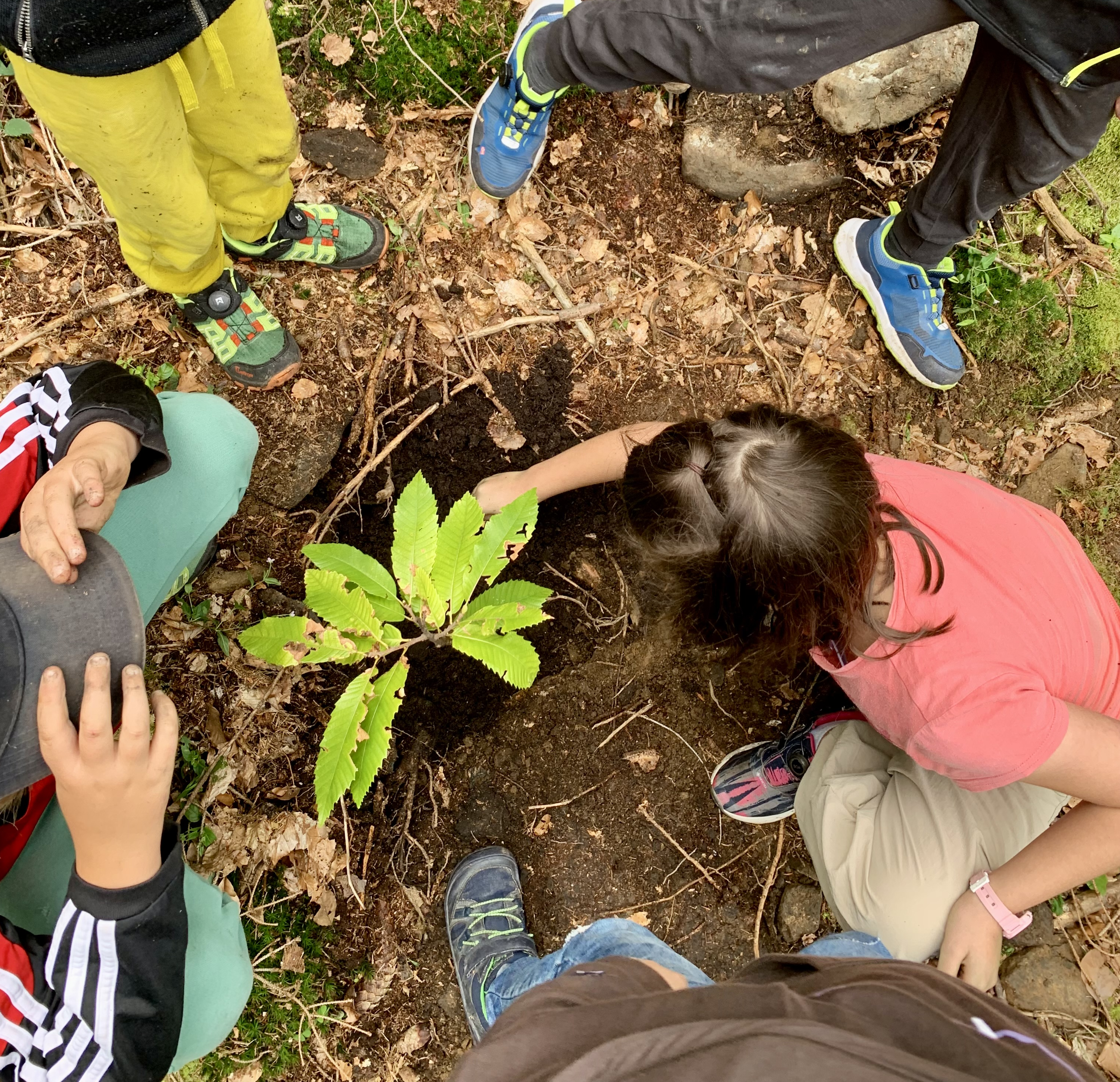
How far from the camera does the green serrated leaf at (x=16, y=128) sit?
271cm

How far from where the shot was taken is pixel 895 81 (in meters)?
3.12

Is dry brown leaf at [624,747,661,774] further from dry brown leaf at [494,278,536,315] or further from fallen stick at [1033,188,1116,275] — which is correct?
fallen stick at [1033,188,1116,275]

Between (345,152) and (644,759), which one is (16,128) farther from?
(644,759)

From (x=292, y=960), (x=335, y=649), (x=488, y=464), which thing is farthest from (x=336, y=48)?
(x=292, y=960)

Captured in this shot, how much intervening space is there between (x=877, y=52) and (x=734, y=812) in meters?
2.66

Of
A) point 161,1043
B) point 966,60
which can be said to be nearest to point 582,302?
point 966,60

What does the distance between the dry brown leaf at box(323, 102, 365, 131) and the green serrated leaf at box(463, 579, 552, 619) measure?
202 cm

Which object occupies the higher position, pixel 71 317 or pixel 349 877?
pixel 71 317

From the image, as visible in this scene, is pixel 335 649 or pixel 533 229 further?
pixel 533 229

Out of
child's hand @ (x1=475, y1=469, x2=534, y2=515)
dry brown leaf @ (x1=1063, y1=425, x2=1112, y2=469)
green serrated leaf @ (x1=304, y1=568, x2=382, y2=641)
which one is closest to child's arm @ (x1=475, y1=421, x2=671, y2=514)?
child's hand @ (x1=475, y1=469, x2=534, y2=515)

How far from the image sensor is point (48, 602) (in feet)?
4.84

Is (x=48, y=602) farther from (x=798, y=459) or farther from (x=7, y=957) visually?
(x=798, y=459)

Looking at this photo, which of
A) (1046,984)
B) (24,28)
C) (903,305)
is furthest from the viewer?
(903,305)

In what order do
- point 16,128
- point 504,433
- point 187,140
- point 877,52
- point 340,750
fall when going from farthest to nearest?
1. point 504,433
2. point 16,128
3. point 877,52
4. point 340,750
5. point 187,140
